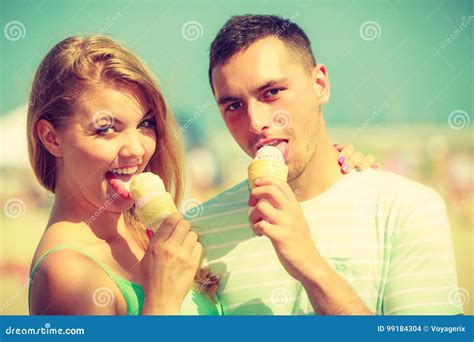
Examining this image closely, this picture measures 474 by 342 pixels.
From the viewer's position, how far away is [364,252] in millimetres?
3279

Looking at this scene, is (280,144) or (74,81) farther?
(280,144)

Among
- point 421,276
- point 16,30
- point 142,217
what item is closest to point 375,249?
point 421,276

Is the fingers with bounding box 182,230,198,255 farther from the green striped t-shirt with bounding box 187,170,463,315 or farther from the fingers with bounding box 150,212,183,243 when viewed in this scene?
the green striped t-shirt with bounding box 187,170,463,315

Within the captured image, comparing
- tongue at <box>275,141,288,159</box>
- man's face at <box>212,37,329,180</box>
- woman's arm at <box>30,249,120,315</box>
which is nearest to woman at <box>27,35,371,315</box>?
woman's arm at <box>30,249,120,315</box>

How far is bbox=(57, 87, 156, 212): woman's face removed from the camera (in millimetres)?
2965

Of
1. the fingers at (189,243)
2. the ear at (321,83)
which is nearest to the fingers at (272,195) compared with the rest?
the fingers at (189,243)

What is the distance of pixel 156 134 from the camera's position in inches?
127

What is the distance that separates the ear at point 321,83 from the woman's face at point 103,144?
3.45ft

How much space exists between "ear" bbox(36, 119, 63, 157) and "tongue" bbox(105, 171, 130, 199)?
0.26m

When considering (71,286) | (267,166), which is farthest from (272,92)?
(71,286)

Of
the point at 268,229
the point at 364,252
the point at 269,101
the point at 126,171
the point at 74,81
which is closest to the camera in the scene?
the point at 268,229

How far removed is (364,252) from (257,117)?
3.01 ft

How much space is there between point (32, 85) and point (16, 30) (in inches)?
34.5

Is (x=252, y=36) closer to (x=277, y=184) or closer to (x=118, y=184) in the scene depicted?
(x=277, y=184)
